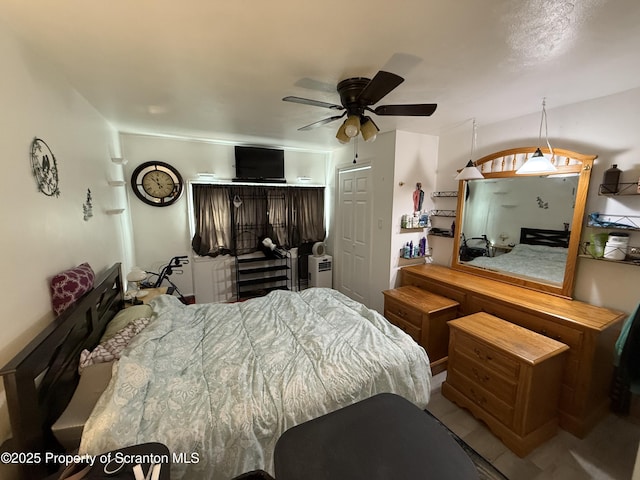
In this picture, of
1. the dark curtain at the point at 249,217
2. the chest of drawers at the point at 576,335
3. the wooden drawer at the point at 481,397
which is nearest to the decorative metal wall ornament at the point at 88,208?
the dark curtain at the point at 249,217

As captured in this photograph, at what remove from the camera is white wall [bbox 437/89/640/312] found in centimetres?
194

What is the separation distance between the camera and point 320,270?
448 cm

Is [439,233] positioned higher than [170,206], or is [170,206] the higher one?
[170,206]

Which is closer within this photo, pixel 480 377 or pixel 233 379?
pixel 233 379

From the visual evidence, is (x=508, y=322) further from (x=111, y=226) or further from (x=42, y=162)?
(x=111, y=226)

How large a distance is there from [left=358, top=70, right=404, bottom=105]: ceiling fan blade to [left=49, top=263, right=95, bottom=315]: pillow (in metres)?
2.08

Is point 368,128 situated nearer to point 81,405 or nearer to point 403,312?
point 403,312

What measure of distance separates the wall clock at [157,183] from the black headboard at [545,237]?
4.23 meters

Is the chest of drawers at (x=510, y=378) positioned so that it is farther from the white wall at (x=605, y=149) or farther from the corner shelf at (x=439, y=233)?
the corner shelf at (x=439, y=233)

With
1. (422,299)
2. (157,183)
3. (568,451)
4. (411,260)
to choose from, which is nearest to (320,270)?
(411,260)

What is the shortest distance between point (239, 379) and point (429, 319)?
5.98 feet

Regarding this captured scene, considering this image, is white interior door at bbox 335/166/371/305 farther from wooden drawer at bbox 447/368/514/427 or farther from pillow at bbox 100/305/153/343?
pillow at bbox 100/305/153/343

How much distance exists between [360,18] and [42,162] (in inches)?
73.4

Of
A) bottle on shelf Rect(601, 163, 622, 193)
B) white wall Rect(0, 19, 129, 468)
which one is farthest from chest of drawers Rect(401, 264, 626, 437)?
white wall Rect(0, 19, 129, 468)
